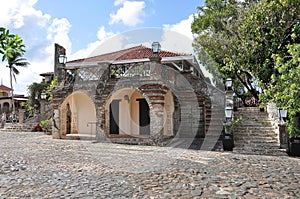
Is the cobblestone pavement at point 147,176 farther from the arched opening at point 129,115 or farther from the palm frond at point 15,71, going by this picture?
the palm frond at point 15,71

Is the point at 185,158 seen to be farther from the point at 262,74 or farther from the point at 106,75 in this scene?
the point at 262,74

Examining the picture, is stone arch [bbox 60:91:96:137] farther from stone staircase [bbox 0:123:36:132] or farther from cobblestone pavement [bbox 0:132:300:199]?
cobblestone pavement [bbox 0:132:300:199]

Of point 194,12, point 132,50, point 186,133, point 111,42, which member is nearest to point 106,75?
point 111,42

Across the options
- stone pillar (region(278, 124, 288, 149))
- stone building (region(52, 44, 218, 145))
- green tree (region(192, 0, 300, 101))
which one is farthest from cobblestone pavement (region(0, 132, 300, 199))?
Result: green tree (region(192, 0, 300, 101))

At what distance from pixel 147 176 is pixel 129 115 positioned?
875 cm

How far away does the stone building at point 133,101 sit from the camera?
11.1 m

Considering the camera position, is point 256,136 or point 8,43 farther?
point 256,136

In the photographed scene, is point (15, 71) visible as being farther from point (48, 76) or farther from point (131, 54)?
point (131, 54)

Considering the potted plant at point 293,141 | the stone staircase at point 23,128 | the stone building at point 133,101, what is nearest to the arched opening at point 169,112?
the stone building at point 133,101

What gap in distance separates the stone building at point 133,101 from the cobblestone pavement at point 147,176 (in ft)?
12.7

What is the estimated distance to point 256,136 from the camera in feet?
35.0

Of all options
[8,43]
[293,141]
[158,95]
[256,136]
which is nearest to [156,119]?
[158,95]

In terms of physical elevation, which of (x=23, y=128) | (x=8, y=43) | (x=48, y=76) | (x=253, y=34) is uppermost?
(x=48, y=76)

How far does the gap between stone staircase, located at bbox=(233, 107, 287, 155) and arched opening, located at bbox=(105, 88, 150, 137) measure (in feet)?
16.2
